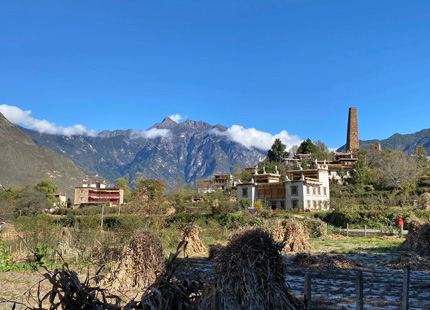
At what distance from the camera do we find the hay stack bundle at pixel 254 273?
15.2 feet

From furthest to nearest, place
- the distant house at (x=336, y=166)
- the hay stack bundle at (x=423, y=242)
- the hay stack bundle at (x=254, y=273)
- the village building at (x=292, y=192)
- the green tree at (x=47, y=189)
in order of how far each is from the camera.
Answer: the green tree at (x=47, y=189) → the distant house at (x=336, y=166) → the village building at (x=292, y=192) → the hay stack bundle at (x=423, y=242) → the hay stack bundle at (x=254, y=273)

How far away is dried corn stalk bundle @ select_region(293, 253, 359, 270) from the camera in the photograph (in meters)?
12.3

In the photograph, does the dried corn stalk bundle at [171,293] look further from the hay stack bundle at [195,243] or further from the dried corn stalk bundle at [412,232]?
the dried corn stalk bundle at [412,232]

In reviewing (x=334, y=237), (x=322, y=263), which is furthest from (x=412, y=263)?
(x=334, y=237)

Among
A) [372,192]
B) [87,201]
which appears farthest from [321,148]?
[87,201]

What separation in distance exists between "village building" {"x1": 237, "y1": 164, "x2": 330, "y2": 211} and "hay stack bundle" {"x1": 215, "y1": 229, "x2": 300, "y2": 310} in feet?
136

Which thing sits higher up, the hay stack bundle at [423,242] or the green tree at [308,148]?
the green tree at [308,148]

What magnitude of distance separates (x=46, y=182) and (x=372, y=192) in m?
61.9

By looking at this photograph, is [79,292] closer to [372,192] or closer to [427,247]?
[427,247]

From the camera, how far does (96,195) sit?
274ft

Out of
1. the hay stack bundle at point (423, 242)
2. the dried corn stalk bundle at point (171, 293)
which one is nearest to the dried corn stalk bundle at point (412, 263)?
the hay stack bundle at point (423, 242)

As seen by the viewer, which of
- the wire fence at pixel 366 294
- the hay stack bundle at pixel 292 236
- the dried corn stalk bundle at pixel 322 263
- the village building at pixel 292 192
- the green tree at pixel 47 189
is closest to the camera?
the wire fence at pixel 366 294

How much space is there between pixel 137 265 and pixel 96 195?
7754 cm

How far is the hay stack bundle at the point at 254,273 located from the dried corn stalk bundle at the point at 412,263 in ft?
30.1
